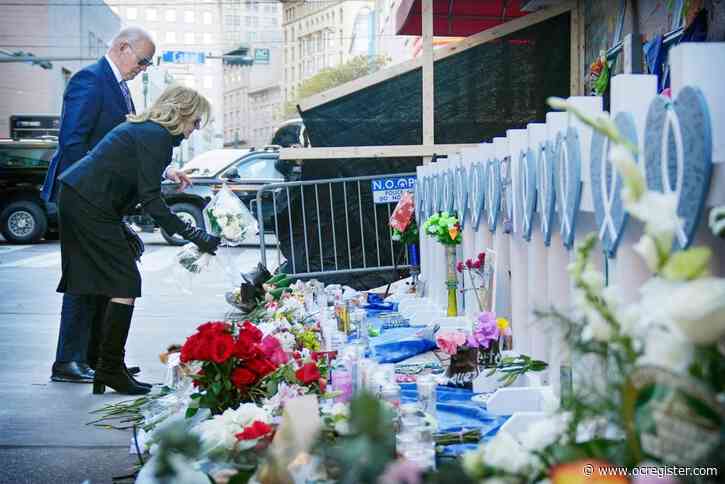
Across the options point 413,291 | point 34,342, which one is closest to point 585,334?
point 413,291

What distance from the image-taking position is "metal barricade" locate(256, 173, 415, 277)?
9070 millimetres

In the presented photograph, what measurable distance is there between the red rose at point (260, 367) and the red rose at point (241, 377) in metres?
0.03

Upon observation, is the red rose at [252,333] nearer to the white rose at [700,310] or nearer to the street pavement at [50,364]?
the street pavement at [50,364]

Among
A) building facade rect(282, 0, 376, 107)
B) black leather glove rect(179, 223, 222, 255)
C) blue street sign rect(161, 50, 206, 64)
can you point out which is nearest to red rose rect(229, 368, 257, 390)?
black leather glove rect(179, 223, 222, 255)

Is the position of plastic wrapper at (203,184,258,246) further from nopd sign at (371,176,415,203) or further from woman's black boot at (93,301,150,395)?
nopd sign at (371,176,415,203)

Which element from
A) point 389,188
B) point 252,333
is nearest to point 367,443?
point 252,333

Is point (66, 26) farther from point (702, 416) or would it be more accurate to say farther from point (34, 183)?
point (702, 416)

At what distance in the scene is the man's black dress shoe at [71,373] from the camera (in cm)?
546

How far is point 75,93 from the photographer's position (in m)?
5.64

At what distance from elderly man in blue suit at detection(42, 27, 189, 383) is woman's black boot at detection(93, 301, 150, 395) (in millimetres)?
441

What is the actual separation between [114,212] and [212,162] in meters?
12.5

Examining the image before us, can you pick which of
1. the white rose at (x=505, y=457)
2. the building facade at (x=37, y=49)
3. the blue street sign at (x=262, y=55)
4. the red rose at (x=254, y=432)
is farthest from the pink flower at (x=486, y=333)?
the blue street sign at (x=262, y=55)

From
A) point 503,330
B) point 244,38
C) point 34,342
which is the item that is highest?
point 244,38

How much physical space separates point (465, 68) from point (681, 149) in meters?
6.91
